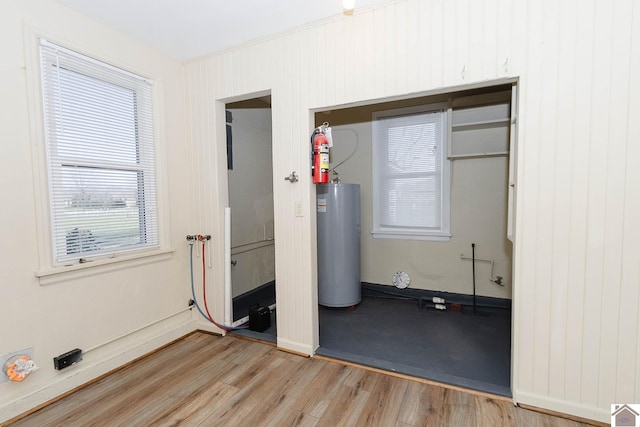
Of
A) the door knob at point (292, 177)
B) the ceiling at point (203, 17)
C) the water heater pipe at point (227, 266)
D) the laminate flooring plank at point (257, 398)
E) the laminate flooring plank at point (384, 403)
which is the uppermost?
the ceiling at point (203, 17)

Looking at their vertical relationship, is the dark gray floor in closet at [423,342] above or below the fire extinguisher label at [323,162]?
→ below

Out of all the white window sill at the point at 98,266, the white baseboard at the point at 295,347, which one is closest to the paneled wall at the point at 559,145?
the white baseboard at the point at 295,347

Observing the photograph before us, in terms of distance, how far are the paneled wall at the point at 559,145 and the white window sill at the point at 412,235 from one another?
1.64 m

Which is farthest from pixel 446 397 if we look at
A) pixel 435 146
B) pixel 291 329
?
pixel 435 146

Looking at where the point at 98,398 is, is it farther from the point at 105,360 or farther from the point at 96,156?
the point at 96,156

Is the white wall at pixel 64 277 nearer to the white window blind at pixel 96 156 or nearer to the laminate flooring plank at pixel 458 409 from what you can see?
the white window blind at pixel 96 156

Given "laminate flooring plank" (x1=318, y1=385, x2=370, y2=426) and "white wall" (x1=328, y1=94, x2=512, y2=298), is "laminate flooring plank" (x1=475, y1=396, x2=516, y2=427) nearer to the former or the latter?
"laminate flooring plank" (x1=318, y1=385, x2=370, y2=426)

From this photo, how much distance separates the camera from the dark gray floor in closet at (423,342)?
2.04 metres

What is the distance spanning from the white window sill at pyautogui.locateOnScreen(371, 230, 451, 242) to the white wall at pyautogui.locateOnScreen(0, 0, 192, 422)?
2352mm

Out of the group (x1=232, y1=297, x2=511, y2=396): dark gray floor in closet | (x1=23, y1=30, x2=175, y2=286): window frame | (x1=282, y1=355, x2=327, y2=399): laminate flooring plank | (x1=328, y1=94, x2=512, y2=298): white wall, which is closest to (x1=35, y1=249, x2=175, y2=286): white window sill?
(x1=23, y1=30, x2=175, y2=286): window frame

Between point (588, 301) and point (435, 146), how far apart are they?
7.17 feet

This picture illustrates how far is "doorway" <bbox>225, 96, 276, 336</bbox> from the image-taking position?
10.7ft

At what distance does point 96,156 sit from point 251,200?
5.54ft
